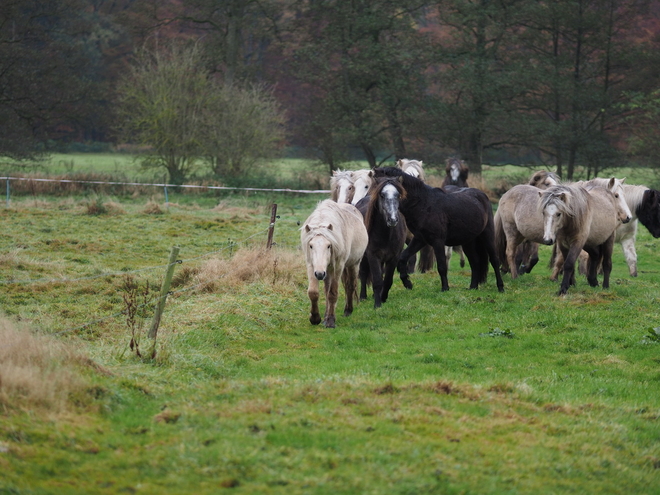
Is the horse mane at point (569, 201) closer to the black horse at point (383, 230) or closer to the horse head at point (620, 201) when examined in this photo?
the horse head at point (620, 201)

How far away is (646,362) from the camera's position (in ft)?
26.9

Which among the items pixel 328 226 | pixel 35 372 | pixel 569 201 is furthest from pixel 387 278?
pixel 35 372

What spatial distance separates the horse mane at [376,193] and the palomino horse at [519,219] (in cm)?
302

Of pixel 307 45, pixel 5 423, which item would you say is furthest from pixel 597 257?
Answer: pixel 307 45

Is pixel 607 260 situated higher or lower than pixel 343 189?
lower

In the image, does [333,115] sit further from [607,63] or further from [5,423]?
[5,423]

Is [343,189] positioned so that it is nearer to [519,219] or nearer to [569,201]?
[519,219]

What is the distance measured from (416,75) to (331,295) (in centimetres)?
2518

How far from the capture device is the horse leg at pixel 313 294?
937 centimetres

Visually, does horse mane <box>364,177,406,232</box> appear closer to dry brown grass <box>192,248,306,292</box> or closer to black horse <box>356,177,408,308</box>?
black horse <box>356,177,408,308</box>

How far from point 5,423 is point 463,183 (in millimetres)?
13922

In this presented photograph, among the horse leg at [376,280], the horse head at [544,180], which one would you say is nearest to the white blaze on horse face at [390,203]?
the horse leg at [376,280]

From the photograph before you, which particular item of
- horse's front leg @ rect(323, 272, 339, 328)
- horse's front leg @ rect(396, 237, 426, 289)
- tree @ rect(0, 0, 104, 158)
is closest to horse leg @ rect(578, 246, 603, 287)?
horse's front leg @ rect(396, 237, 426, 289)

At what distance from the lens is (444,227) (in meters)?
Result: 12.0
